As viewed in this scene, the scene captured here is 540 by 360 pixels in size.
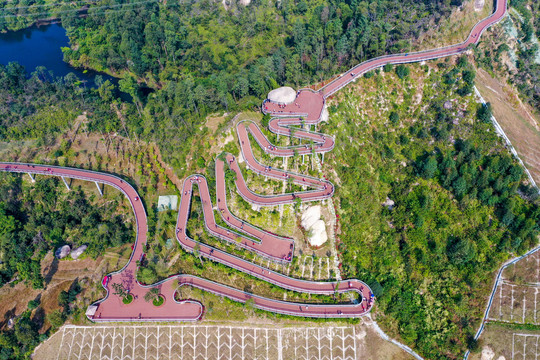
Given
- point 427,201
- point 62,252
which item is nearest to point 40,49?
point 62,252

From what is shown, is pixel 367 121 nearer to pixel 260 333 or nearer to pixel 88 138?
pixel 260 333

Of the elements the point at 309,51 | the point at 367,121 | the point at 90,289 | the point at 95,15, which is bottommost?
the point at 90,289

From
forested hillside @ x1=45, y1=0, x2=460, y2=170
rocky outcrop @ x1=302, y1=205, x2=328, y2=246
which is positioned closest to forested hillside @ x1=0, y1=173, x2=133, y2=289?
forested hillside @ x1=45, y1=0, x2=460, y2=170

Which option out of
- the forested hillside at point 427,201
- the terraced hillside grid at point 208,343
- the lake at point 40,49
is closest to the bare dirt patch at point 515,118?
the forested hillside at point 427,201

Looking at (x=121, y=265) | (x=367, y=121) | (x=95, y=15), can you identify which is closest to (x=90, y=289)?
(x=121, y=265)

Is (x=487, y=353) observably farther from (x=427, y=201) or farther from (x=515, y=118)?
(x=515, y=118)

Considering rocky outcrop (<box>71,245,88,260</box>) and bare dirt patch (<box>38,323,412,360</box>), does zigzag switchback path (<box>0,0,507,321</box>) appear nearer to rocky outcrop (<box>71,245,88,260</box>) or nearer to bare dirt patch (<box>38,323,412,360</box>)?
bare dirt patch (<box>38,323,412,360</box>)

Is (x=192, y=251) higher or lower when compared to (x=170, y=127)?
lower
